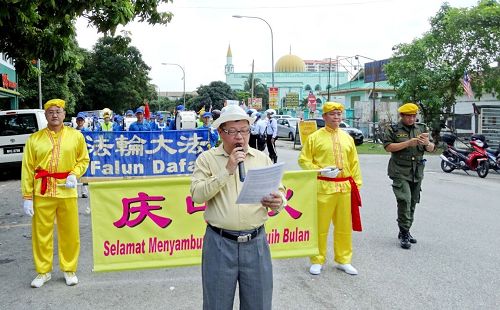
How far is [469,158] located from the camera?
14.9m

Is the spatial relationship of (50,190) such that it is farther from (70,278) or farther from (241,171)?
(241,171)

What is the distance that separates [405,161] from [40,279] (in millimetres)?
4417

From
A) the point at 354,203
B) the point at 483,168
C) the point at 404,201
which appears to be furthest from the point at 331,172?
the point at 483,168

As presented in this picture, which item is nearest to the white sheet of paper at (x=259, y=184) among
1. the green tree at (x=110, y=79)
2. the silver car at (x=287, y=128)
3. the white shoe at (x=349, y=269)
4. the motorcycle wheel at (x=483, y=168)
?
the white shoe at (x=349, y=269)

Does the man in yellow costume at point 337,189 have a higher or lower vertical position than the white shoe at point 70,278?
higher

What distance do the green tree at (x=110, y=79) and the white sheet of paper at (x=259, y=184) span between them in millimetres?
52969

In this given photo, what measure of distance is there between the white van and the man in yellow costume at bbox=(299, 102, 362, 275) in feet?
33.0

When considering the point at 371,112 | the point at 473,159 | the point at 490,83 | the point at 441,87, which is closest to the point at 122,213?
the point at 473,159

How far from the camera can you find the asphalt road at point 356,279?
4500 millimetres

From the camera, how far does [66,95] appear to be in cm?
3538

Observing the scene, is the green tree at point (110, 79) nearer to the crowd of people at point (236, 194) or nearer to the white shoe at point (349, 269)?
the crowd of people at point (236, 194)

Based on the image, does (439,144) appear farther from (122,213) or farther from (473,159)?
(122,213)

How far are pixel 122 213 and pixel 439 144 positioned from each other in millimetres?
23531

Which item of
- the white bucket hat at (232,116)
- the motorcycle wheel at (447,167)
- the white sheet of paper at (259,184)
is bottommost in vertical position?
the motorcycle wheel at (447,167)
